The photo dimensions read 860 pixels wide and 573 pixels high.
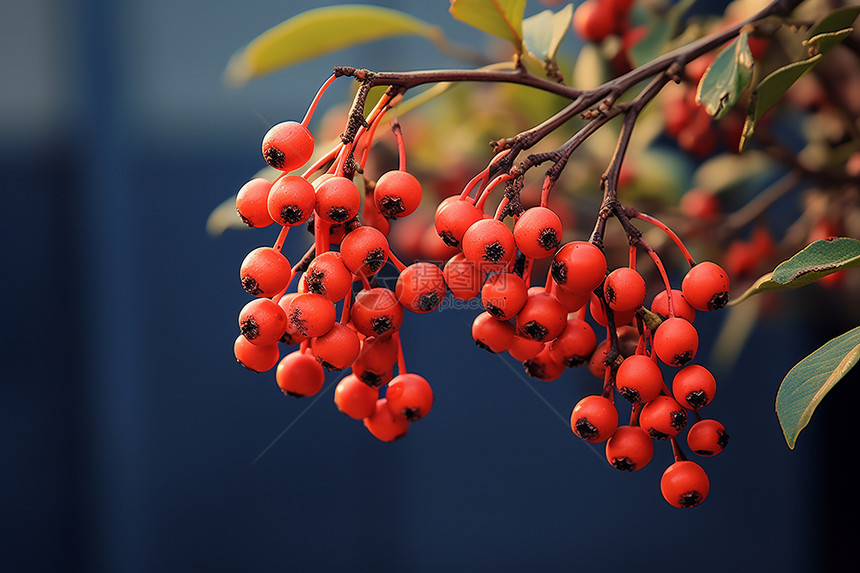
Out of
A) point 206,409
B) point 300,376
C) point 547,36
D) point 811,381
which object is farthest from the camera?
point 206,409

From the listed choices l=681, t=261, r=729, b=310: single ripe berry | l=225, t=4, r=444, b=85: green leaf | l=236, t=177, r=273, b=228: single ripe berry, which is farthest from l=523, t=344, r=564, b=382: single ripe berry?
l=225, t=4, r=444, b=85: green leaf

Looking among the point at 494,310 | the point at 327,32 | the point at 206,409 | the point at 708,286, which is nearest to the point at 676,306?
the point at 708,286

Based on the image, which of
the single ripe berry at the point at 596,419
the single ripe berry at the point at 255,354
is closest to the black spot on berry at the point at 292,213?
the single ripe berry at the point at 255,354

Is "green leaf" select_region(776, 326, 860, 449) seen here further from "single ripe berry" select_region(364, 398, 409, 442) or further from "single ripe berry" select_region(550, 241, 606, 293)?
"single ripe berry" select_region(364, 398, 409, 442)

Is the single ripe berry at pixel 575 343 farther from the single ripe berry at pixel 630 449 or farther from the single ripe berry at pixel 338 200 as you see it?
the single ripe berry at pixel 338 200

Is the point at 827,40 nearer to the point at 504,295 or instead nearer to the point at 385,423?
the point at 504,295

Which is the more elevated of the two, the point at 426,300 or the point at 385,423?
the point at 426,300
